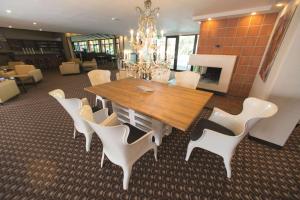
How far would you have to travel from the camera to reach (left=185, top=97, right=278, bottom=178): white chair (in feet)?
4.01

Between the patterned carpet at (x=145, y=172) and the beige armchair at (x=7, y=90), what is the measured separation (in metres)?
1.93

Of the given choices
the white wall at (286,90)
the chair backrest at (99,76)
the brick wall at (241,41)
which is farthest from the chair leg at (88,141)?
the brick wall at (241,41)

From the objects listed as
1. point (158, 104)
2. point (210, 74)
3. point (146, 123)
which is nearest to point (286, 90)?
point (158, 104)

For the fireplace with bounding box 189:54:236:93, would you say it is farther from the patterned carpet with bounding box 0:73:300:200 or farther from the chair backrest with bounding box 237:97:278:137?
the chair backrest with bounding box 237:97:278:137

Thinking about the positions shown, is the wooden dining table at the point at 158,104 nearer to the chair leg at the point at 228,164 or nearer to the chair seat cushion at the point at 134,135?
the chair seat cushion at the point at 134,135

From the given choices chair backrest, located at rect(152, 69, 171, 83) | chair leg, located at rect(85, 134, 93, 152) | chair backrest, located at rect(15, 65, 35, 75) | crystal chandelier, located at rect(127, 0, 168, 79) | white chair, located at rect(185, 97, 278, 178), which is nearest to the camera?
white chair, located at rect(185, 97, 278, 178)

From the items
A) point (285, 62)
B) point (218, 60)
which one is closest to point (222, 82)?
point (218, 60)

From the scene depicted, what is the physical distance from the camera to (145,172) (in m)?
1.53

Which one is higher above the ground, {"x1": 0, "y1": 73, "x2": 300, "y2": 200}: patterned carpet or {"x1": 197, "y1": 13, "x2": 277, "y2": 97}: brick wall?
{"x1": 197, "y1": 13, "x2": 277, "y2": 97}: brick wall

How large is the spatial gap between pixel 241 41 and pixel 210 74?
116cm

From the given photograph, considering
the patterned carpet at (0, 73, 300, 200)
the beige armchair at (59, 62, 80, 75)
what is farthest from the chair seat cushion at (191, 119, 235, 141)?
the beige armchair at (59, 62, 80, 75)

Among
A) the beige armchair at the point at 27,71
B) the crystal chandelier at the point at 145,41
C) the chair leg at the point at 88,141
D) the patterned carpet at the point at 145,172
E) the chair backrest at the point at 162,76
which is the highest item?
the crystal chandelier at the point at 145,41

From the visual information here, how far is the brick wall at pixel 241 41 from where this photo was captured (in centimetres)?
316

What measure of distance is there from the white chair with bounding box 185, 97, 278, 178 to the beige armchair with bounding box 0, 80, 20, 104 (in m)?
4.84
